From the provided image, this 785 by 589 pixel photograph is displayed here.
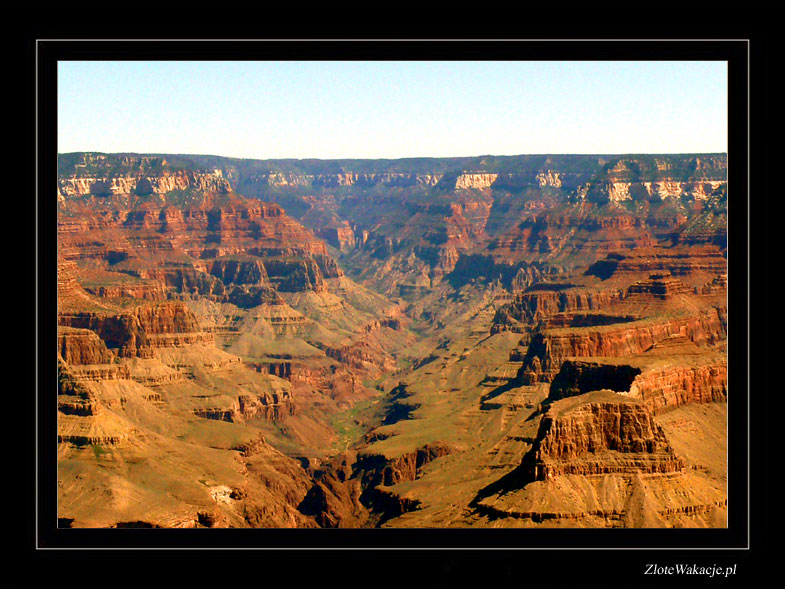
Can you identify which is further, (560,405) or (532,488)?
(560,405)

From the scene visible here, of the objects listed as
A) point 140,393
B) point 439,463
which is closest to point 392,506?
point 439,463

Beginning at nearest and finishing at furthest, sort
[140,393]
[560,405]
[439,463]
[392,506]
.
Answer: [560,405], [392,506], [439,463], [140,393]
